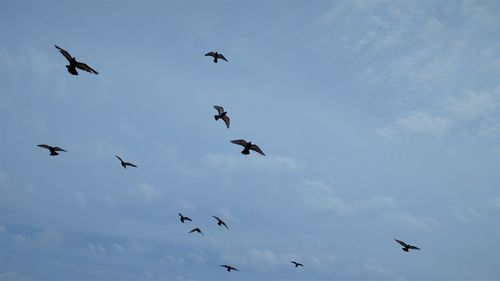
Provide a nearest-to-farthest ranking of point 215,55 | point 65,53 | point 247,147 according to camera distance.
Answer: point 65,53 < point 247,147 < point 215,55

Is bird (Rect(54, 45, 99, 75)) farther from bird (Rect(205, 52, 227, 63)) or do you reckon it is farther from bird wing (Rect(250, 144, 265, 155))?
bird (Rect(205, 52, 227, 63))

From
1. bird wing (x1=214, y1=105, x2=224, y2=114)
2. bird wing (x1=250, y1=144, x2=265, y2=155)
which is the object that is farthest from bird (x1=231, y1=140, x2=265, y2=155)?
bird wing (x1=214, y1=105, x2=224, y2=114)

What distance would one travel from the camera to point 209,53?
45.8m

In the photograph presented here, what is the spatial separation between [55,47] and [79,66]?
2923 mm

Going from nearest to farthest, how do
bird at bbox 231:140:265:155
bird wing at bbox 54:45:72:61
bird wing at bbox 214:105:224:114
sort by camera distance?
bird wing at bbox 54:45:72:61
bird at bbox 231:140:265:155
bird wing at bbox 214:105:224:114

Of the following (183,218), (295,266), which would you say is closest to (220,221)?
(183,218)

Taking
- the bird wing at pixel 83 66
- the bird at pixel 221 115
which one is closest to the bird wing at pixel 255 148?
the bird at pixel 221 115

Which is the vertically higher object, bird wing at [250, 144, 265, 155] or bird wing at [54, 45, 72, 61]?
bird wing at [54, 45, 72, 61]

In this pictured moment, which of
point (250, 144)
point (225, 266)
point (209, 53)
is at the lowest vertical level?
point (225, 266)

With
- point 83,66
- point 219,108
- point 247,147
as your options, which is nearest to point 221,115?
point 219,108

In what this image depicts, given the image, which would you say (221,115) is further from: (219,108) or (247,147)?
(247,147)

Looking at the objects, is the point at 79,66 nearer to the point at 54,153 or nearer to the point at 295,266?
the point at 54,153

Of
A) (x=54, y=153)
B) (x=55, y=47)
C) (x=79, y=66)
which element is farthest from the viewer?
(x=54, y=153)

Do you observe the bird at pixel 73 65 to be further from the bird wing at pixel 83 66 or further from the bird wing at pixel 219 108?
the bird wing at pixel 219 108
